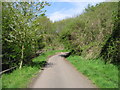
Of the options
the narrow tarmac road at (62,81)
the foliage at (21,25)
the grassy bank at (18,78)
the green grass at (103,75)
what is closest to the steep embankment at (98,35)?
the green grass at (103,75)

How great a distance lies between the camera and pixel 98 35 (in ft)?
57.0

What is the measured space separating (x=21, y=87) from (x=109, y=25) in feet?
39.7

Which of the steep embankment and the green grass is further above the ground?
the steep embankment

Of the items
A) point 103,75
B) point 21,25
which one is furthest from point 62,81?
point 21,25

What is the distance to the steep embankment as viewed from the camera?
43.1 ft

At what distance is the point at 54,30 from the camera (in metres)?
53.2

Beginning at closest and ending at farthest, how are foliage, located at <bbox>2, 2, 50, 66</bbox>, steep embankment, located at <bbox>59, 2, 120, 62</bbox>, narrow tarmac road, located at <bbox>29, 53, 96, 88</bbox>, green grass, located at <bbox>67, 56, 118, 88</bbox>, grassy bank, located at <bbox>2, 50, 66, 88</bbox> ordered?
green grass, located at <bbox>67, 56, 118, 88</bbox> < narrow tarmac road, located at <bbox>29, 53, 96, 88</bbox> < grassy bank, located at <bbox>2, 50, 66, 88</bbox> < foliage, located at <bbox>2, 2, 50, 66</bbox> < steep embankment, located at <bbox>59, 2, 120, 62</bbox>

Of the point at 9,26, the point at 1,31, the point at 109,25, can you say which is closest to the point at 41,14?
the point at 9,26

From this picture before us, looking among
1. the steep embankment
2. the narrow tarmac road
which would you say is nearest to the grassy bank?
the narrow tarmac road

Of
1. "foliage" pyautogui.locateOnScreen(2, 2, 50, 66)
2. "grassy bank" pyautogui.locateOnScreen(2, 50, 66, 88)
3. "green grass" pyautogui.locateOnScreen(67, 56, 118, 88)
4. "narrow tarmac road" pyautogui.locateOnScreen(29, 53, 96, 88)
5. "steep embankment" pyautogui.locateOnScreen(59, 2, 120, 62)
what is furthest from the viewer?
"steep embankment" pyautogui.locateOnScreen(59, 2, 120, 62)

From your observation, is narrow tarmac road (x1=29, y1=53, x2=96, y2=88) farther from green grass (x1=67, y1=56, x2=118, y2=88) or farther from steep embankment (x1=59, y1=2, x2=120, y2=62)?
steep embankment (x1=59, y1=2, x2=120, y2=62)

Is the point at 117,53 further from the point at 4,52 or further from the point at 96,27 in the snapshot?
the point at 4,52

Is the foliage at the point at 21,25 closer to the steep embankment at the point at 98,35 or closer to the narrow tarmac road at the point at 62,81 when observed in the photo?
the narrow tarmac road at the point at 62,81

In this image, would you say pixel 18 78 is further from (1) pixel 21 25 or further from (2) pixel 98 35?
(2) pixel 98 35
